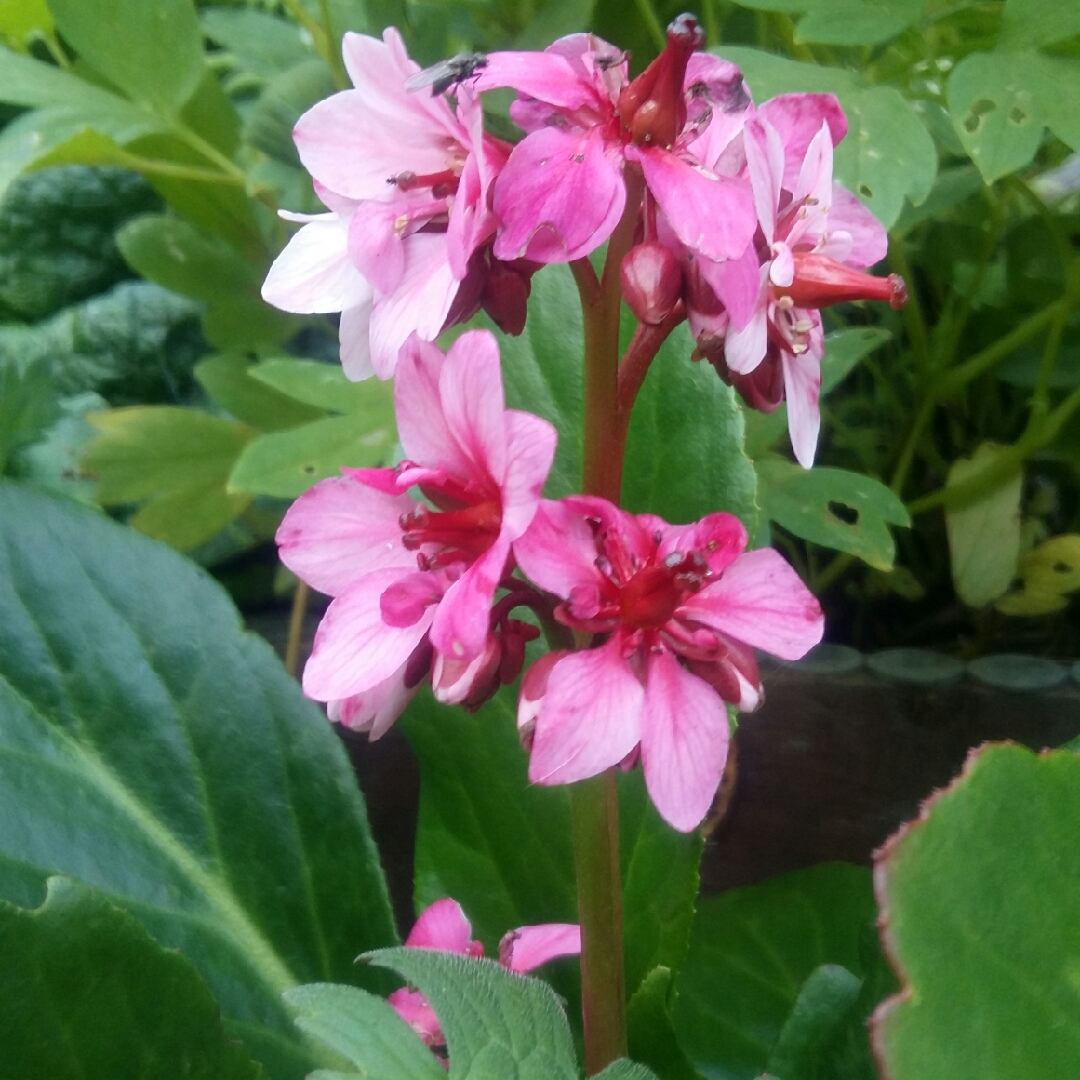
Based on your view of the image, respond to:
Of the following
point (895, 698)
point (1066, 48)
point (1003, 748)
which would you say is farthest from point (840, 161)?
point (895, 698)

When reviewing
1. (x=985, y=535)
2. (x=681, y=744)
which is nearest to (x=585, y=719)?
(x=681, y=744)

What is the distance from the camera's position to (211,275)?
28.8 inches

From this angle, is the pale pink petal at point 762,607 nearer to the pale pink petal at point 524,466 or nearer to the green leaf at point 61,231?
the pale pink petal at point 524,466

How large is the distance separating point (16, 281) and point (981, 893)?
1014 mm

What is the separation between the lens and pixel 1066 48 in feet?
1.72

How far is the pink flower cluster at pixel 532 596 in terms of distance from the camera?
25 cm

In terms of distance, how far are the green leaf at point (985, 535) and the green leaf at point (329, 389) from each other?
1.34 feet

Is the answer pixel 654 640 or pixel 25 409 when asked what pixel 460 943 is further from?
pixel 25 409

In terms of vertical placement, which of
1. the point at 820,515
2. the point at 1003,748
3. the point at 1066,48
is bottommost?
the point at 820,515

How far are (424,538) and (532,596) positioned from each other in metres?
0.04

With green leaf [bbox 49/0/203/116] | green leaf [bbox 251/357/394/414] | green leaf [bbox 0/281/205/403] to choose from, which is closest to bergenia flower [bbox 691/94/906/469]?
green leaf [bbox 251/357/394/414]

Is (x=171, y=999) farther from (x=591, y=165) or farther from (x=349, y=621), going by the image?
(x=591, y=165)

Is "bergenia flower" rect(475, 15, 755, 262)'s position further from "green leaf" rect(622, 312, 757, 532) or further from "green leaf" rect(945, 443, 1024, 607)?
"green leaf" rect(945, 443, 1024, 607)

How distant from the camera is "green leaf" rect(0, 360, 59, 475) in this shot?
672 millimetres
